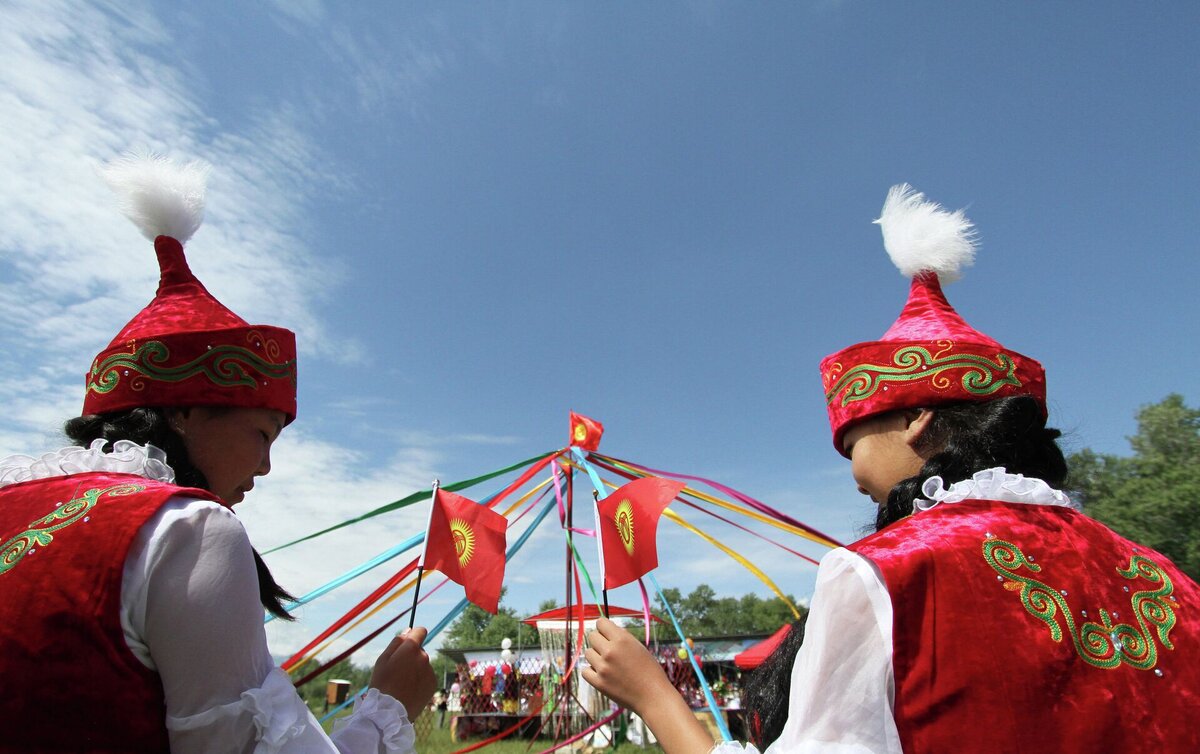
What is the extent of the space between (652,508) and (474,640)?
1947 inches

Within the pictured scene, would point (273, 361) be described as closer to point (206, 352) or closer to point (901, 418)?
point (206, 352)

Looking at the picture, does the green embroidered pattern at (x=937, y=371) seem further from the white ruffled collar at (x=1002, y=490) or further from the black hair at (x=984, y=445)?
the white ruffled collar at (x=1002, y=490)

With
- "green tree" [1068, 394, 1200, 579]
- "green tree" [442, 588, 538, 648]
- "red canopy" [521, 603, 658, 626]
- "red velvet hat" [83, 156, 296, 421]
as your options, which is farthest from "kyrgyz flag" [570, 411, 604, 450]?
"green tree" [442, 588, 538, 648]

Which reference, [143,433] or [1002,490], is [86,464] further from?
[1002,490]

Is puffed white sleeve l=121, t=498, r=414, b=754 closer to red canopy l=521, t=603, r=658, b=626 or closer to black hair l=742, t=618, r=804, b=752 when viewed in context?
black hair l=742, t=618, r=804, b=752

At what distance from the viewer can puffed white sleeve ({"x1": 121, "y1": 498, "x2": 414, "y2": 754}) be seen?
1297 millimetres

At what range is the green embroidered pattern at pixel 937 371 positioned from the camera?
1.87m

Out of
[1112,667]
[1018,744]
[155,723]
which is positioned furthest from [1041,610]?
[155,723]

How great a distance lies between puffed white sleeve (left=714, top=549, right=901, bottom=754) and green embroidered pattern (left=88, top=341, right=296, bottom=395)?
164 cm

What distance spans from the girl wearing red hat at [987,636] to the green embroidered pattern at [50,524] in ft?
3.81

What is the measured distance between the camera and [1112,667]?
1.32 metres

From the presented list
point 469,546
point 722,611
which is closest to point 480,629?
point 722,611

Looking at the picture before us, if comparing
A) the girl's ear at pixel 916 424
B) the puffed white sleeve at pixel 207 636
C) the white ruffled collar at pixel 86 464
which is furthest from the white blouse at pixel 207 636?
the girl's ear at pixel 916 424

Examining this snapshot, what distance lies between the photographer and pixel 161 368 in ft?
6.54
